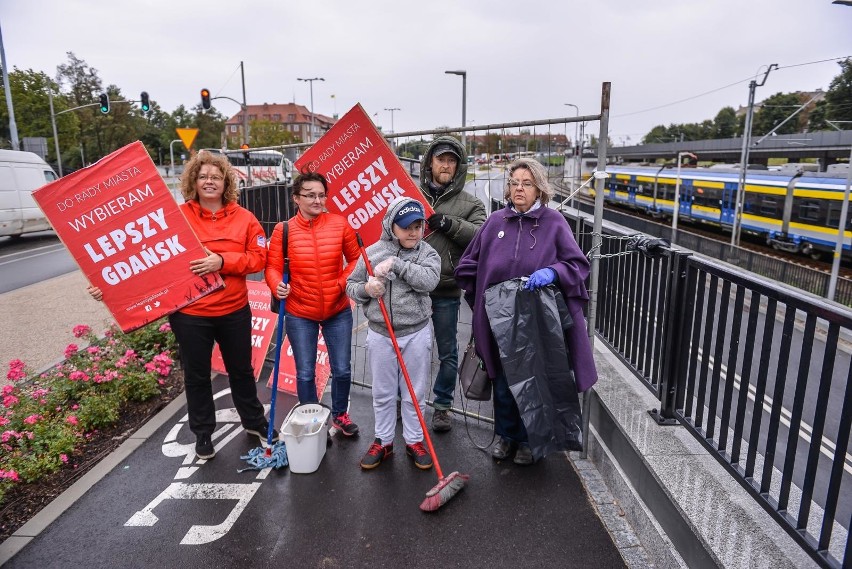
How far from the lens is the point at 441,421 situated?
418 centimetres

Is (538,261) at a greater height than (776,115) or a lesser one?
lesser

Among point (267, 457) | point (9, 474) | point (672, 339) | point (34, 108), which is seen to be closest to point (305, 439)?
point (267, 457)

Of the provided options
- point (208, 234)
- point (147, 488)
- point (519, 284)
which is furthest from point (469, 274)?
point (147, 488)

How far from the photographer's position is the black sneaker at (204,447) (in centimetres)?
385

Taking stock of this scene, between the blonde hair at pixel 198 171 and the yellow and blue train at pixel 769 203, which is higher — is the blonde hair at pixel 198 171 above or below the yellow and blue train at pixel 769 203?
above

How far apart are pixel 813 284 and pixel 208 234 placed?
666 inches

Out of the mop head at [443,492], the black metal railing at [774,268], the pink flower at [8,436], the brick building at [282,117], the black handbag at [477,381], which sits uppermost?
the brick building at [282,117]

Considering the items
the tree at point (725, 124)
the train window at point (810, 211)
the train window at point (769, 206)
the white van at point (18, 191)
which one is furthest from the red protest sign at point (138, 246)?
the tree at point (725, 124)

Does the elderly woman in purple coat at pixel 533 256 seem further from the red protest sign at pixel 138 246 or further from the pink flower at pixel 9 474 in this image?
the pink flower at pixel 9 474

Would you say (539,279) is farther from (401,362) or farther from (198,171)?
(198,171)

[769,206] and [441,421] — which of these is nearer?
[441,421]

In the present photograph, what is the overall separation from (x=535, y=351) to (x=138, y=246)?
2577 millimetres

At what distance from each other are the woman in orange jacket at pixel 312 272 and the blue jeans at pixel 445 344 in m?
0.67

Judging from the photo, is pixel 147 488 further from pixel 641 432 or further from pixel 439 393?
pixel 641 432
